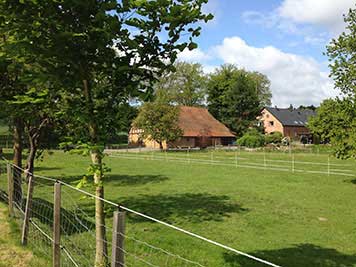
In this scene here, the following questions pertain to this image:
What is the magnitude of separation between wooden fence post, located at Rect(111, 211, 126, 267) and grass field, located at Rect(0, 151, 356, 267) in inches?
49.5

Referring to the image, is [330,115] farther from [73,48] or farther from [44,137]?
[73,48]

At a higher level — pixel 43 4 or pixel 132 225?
pixel 43 4

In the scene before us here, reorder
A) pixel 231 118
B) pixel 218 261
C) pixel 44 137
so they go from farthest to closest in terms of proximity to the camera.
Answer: pixel 231 118 < pixel 44 137 < pixel 218 261

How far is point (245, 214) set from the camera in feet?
43.2

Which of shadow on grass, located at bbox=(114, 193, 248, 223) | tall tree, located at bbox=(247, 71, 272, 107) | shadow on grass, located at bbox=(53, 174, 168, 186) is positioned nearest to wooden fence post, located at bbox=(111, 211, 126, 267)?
shadow on grass, located at bbox=(114, 193, 248, 223)

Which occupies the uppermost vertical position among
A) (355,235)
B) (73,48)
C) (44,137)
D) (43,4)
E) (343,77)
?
(343,77)

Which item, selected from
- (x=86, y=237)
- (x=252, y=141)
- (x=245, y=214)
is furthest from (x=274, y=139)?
(x=86, y=237)

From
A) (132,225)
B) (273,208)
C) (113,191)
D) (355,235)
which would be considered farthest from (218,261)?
(113,191)

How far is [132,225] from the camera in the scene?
1102 centimetres

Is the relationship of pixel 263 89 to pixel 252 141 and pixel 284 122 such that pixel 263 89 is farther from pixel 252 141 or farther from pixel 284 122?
pixel 252 141

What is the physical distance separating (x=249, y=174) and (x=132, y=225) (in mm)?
16250

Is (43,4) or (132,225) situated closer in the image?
(43,4)

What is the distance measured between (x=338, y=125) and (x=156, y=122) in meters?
33.3

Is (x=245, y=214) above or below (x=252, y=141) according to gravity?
below
